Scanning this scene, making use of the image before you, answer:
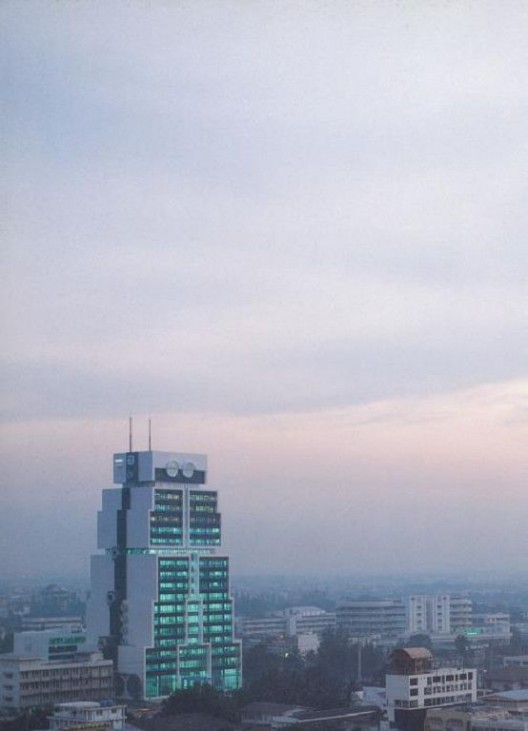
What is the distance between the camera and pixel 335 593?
47.5 feet

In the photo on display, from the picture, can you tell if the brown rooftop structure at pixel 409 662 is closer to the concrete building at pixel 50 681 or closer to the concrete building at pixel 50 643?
the concrete building at pixel 50 681

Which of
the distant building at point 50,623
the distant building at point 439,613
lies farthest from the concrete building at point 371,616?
the distant building at point 50,623

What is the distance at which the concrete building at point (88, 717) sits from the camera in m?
5.92

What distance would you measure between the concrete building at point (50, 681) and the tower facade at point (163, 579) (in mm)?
440

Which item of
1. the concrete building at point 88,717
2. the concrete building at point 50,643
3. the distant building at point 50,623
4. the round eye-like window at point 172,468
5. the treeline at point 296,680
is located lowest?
the treeline at point 296,680

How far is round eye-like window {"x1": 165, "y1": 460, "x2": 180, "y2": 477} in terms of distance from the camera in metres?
9.20

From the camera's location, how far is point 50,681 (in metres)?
7.70

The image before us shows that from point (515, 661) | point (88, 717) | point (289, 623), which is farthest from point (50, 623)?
point (289, 623)

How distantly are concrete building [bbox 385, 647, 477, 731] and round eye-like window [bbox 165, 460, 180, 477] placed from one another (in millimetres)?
3087

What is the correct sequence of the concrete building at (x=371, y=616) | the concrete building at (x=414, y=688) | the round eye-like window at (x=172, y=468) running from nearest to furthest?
the concrete building at (x=414, y=688) < the round eye-like window at (x=172, y=468) < the concrete building at (x=371, y=616)

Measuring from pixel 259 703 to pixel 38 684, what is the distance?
136cm

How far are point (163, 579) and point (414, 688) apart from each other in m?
2.91

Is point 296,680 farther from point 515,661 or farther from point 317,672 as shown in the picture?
point 515,661

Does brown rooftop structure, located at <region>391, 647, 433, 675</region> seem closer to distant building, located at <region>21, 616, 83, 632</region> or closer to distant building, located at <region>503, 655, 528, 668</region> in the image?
distant building, located at <region>21, 616, 83, 632</region>
